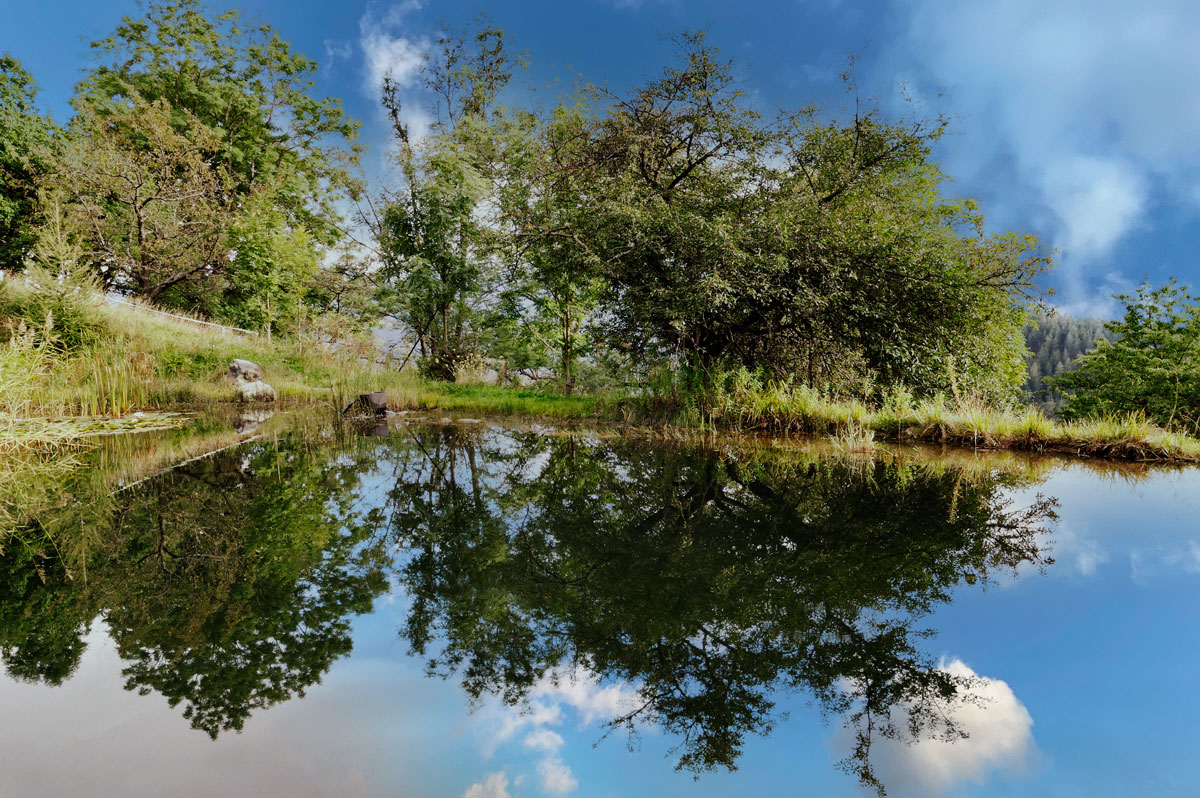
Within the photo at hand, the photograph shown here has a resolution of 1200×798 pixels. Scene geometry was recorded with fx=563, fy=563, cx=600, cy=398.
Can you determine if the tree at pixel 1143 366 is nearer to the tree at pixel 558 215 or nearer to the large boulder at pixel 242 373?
the tree at pixel 558 215

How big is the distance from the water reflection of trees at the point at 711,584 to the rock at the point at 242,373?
10.2m

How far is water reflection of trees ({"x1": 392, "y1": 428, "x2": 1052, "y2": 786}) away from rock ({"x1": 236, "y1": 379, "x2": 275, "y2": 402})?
376 inches

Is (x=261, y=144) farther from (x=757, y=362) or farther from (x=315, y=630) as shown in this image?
(x=315, y=630)

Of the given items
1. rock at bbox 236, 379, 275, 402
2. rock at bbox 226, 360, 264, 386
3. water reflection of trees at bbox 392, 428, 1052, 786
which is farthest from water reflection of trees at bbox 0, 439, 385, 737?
rock at bbox 226, 360, 264, 386

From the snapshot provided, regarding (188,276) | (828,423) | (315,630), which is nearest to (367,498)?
(315,630)

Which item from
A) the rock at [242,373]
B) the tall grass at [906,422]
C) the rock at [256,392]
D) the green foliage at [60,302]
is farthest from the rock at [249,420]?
the tall grass at [906,422]

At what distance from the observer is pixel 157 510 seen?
10.7ft

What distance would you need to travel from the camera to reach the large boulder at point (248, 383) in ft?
39.1

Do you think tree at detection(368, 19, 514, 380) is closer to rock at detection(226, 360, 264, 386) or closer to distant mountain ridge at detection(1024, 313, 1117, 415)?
rock at detection(226, 360, 264, 386)

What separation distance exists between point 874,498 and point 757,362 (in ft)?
19.0

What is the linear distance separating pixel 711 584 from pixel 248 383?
12.9 meters

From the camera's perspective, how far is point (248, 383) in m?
12.2

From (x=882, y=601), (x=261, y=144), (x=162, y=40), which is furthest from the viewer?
(x=261, y=144)

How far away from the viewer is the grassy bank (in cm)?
599
